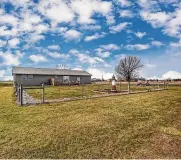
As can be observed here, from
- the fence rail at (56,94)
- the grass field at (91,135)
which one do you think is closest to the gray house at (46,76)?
the fence rail at (56,94)

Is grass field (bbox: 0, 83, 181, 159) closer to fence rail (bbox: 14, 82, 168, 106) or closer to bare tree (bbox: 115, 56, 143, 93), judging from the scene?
fence rail (bbox: 14, 82, 168, 106)

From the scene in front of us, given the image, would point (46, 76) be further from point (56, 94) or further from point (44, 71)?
point (56, 94)

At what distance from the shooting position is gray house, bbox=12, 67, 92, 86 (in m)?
45.0

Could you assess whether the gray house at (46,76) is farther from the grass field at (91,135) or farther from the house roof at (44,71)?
the grass field at (91,135)

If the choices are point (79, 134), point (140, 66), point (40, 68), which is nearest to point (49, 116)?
point (79, 134)

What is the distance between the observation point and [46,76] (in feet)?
159

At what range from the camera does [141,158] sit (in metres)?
5.03

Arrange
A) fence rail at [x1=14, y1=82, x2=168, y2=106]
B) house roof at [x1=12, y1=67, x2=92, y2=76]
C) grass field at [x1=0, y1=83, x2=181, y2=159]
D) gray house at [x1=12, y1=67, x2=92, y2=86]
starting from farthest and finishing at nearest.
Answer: house roof at [x1=12, y1=67, x2=92, y2=76], gray house at [x1=12, y1=67, x2=92, y2=86], fence rail at [x1=14, y1=82, x2=168, y2=106], grass field at [x1=0, y1=83, x2=181, y2=159]

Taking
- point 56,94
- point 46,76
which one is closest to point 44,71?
point 46,76

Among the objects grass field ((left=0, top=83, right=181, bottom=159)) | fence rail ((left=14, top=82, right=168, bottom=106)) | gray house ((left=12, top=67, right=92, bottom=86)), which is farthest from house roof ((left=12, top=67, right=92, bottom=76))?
grass field ((left=0, top=83, right=181, bottom=159))

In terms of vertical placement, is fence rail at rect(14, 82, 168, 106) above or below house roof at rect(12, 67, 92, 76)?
below

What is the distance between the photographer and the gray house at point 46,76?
4503cm

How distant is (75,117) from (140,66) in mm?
69226

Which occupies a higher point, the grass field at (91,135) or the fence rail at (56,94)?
the fence rail at (56,94)
